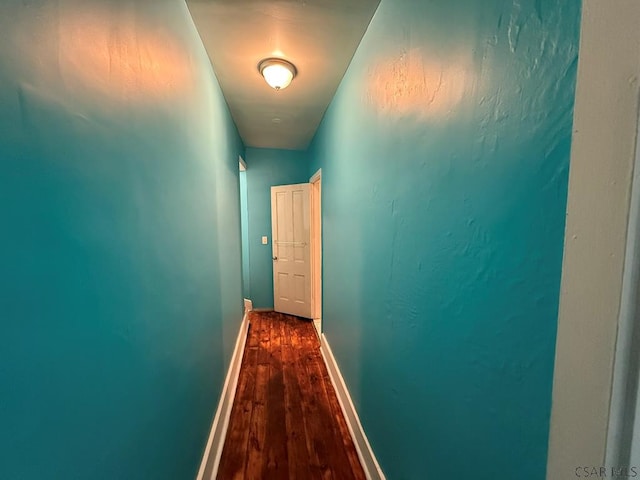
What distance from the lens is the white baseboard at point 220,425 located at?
4.32 ft

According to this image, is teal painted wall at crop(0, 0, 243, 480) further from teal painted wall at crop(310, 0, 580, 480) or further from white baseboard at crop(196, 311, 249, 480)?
teal painted wall at crop(310, 0, 580, 480)

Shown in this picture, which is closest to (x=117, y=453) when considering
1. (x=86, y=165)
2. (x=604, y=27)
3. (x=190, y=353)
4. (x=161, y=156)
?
(x=190, y=353)

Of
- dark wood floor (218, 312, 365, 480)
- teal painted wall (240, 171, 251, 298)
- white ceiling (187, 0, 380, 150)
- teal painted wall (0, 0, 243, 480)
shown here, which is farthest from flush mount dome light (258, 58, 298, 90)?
dark wood floor (218, 312, 365, 480)

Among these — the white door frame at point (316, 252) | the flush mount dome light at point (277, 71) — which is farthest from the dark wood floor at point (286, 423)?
the flush mount dome light at point (277, 71)

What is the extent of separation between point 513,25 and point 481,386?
85 centimetres

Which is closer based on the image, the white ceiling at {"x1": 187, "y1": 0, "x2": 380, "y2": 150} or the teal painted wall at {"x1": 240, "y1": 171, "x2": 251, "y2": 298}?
the white ceiling at {"x1": 187, "y1": 0, "x2": 380, "y2": 150}

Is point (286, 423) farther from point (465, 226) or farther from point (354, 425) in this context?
point (465, 226)

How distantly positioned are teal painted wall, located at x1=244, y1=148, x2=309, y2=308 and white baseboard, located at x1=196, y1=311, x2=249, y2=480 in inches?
58.8

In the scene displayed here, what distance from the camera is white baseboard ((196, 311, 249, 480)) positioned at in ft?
4.32

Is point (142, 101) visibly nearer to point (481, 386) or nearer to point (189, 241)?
point (189, 241)

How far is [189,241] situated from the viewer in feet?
3.94

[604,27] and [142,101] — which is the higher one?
[142,101]

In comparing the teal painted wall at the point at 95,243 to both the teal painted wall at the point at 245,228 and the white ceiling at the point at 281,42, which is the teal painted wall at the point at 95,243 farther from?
the teal painted wall at the point at 245,228

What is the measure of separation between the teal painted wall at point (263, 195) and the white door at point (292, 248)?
0.16 metres
